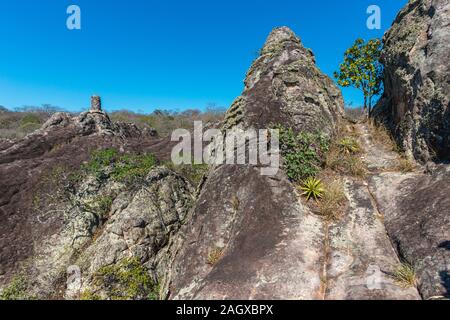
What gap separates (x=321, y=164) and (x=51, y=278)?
33.0 feet

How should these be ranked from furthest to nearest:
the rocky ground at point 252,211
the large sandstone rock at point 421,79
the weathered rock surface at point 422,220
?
the large sandstone rock at point 421,79 → the rocky ground at point 252,211 → the weathered rock surface at point 422,220

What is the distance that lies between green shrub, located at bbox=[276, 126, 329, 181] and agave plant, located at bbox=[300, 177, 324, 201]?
0.46 m

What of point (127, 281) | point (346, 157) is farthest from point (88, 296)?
point (346, 157)

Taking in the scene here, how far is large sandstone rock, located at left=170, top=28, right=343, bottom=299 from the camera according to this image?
6.52 m

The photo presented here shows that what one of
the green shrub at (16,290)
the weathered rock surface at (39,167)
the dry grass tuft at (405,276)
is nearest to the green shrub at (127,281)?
the weathered rock surface at (39,167)

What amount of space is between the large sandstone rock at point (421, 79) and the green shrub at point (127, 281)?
9.87 m

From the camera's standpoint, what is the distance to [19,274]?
10.8m

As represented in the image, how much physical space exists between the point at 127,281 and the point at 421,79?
1191cm

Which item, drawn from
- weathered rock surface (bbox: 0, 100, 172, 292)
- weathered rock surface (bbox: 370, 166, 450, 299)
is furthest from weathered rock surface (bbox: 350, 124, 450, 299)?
weathered rock surface (bbox: 0, 100, 172, 292)

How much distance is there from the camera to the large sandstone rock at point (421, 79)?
9266 millimetres

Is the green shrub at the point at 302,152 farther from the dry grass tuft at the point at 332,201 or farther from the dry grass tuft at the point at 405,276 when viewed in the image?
the dry grass tuft at the point at 405,276

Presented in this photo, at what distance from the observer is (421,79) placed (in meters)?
10.2

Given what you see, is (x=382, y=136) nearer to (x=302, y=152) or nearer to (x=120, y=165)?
(x=302, y=152)
